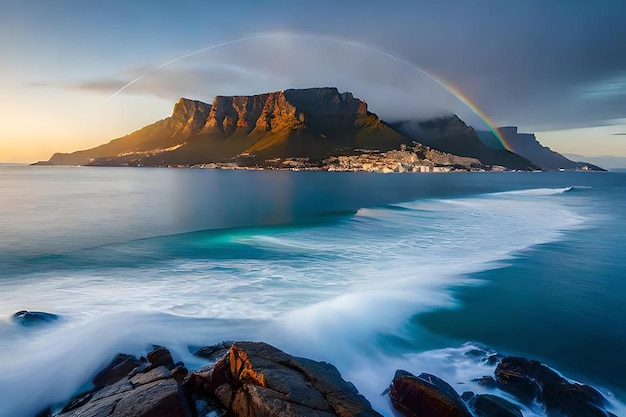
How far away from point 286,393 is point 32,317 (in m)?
9.90

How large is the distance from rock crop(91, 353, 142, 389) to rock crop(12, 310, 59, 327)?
402cm

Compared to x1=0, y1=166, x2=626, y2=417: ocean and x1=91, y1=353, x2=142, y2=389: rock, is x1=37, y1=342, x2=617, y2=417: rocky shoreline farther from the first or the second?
x1=0, y1=166, x2=626, y2=417: ocean

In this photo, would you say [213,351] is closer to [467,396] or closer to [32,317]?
[467,396]

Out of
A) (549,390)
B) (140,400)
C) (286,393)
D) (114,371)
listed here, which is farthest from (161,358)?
(549,390)

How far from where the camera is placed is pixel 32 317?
12.0m

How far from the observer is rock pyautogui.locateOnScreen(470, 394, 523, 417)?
7.45 m

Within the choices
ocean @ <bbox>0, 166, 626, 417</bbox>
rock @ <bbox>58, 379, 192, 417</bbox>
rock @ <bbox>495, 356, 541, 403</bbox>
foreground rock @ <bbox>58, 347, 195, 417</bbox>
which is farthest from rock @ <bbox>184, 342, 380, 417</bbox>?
rock @ <bbox>495, 356, 541, 403</bbox>

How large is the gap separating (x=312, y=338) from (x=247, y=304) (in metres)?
3.42

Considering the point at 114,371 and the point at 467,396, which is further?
the point at 114,371

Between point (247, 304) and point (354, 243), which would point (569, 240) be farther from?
point (247, 304)

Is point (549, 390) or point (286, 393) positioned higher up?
point (286, 393)

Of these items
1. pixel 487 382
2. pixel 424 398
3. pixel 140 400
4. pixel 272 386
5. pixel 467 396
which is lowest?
pixel 487 382

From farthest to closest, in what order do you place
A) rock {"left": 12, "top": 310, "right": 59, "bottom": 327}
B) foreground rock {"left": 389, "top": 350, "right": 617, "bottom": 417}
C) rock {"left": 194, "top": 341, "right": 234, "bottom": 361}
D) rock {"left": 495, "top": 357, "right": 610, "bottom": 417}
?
rock {"left": 12, "top": 310, "right": 59, "bottom": 327}, rock {"left": 194, "top": 341, "right": 234, "bottom": 361}, rock {"left": 495, "top": 357, "right": 610, "bottom": 417}, foreground rock {"left": 389, "top": 350, "right": 617, "bottom": 417}

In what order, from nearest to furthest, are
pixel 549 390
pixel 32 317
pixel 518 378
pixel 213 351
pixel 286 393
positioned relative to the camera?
1. pixel 286 393
2. pixel 549 390
3. pixel 518 378
4. pixel 213 351
5. pixel 32 317
